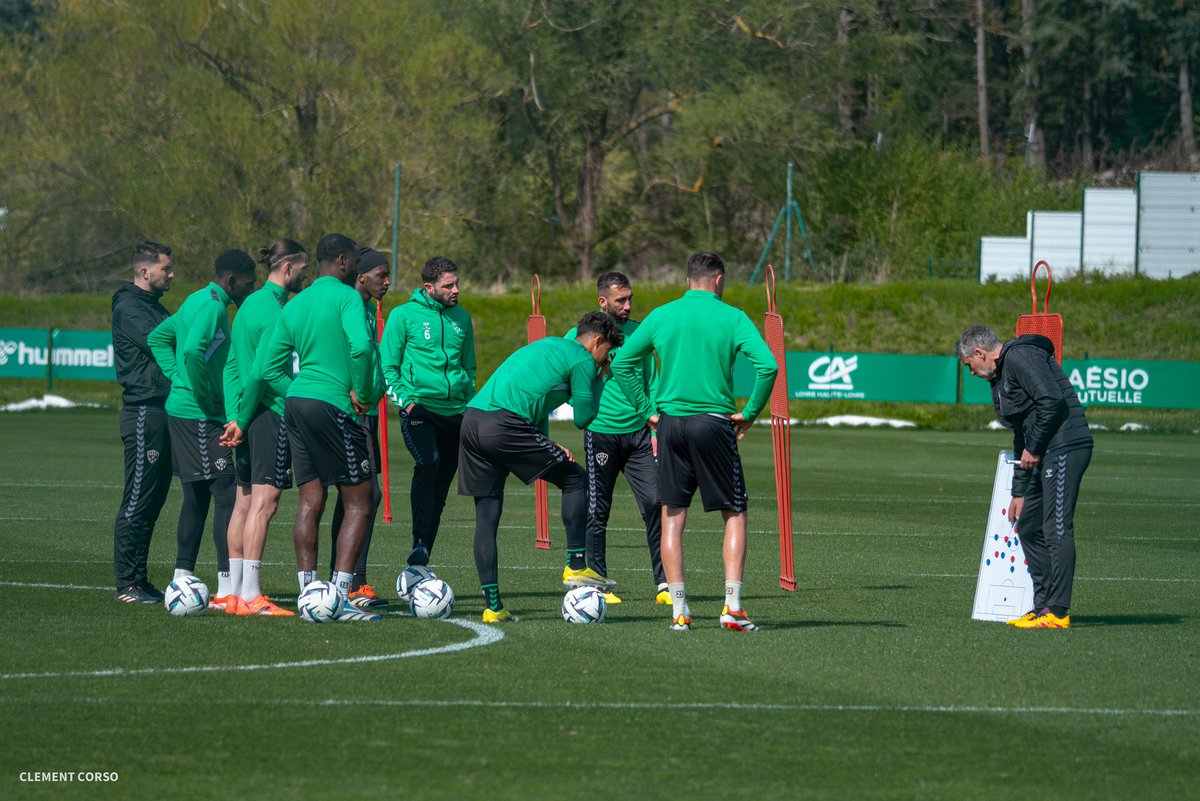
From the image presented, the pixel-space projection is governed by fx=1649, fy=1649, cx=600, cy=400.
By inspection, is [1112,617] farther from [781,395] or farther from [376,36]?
[376,36]

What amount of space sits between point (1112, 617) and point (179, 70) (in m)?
38.5

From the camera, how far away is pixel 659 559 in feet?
36.6

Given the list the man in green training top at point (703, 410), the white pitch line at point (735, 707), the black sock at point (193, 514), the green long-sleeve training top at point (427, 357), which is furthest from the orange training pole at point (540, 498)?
the white pitch line at point (735, 707)

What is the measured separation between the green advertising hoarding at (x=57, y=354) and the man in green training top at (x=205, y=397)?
26936 mm

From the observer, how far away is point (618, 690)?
7.61 m

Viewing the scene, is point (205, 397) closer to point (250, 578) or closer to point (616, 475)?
point (250, 578)

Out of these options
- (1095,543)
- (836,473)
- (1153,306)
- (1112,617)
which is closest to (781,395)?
(1112,617)

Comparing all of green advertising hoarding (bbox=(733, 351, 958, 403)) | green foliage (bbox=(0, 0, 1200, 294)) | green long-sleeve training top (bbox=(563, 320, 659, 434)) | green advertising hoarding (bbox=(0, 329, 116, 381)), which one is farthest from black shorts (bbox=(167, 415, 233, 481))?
green foliage (bbox=(0, 0, 1200, 294))

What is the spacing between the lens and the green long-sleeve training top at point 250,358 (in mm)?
9766

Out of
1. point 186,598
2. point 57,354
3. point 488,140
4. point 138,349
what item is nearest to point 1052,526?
point 186,598

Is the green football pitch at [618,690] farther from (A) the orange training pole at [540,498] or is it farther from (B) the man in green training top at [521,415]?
(B) the man in green training top at [521,415]

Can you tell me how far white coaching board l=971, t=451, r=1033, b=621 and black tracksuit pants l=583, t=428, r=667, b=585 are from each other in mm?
2202

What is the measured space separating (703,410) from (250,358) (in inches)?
110

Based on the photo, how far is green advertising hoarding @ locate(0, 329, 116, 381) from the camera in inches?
1427
